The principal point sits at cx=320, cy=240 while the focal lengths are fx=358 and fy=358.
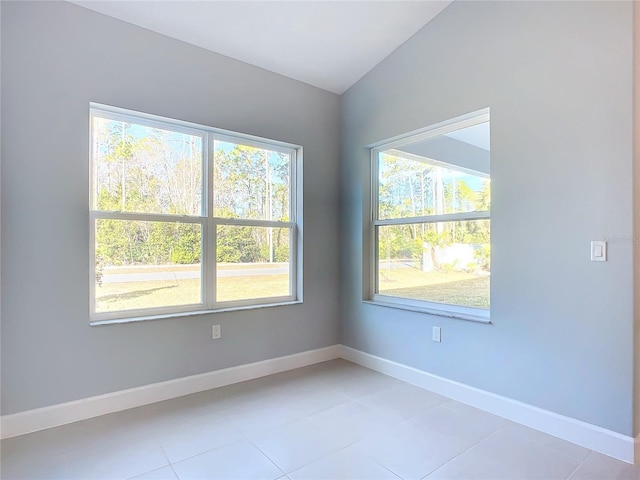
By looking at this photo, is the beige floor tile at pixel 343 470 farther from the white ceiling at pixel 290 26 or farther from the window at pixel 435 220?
the white ceiling at pixel 290 26

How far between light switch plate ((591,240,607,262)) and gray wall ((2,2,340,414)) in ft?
8.58

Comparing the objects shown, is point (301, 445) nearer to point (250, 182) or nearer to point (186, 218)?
point (186, 218)

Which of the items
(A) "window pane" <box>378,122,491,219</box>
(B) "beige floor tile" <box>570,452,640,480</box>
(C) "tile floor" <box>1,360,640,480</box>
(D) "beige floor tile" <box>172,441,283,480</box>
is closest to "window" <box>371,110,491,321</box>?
(A) "window pane" <box>378,122,491,219</box>

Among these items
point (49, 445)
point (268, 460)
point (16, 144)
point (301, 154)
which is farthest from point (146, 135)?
point (268, 460)

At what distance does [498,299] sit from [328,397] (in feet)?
4.78

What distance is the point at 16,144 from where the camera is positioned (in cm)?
221

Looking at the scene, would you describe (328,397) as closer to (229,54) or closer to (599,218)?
(599,218)

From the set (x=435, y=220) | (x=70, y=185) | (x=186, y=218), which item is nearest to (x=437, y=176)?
(x=435, y=220)

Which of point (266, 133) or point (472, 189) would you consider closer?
point (472, 189)

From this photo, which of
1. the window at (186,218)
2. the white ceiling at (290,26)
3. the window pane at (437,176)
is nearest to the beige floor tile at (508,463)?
the window pane at (437,176)

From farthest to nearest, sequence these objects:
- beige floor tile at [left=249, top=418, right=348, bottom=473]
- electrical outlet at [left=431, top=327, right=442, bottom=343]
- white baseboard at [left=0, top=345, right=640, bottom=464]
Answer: electrical outlet at [left=431, top=327, right=442, bottom=343] < white baseboard at [left=0, top=345, right=640, bottom=464] < beige floor tile at [left=249, top=418, right=348, bottom=473]

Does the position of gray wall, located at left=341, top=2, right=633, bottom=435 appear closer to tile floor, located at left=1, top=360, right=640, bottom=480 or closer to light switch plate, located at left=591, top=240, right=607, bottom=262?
light switch plate, located at left=591, top=240, right=607, bottom=262

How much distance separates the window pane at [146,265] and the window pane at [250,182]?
0.39m

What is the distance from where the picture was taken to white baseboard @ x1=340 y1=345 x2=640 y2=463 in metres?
1.98
